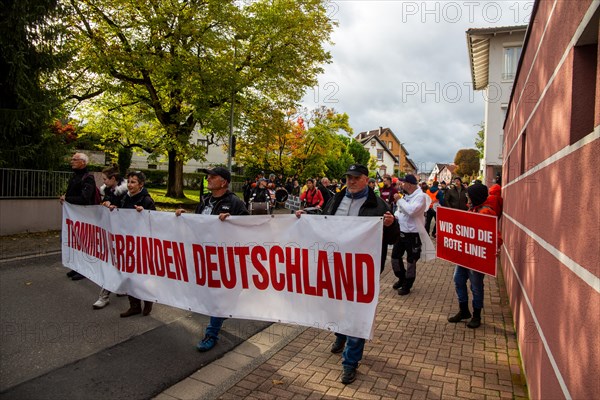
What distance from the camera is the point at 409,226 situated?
7.04 meters

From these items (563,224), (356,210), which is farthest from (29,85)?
(563,224)

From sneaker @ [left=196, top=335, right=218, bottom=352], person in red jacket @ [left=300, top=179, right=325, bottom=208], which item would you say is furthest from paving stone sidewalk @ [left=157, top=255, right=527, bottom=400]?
person in red jacket @ [left=300, top=179, right=325, bottom=208]

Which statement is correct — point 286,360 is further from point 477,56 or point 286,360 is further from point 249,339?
point 477,56

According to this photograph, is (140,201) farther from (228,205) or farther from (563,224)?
(563,224)

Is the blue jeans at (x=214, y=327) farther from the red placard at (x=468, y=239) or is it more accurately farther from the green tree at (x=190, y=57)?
the green tree at (x=190, y=57)

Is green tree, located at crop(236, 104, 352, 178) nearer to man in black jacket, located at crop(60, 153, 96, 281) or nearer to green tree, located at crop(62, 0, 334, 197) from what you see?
green tree, located at crop(62, 0, 334, 197)

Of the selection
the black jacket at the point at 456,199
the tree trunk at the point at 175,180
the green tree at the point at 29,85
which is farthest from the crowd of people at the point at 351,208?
the tree trunk at the point at 175,180

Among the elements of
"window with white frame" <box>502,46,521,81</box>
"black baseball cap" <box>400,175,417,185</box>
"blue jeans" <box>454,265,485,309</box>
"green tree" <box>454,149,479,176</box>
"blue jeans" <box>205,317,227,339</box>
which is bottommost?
"blue jeans" <box>205,317,227,339</box>

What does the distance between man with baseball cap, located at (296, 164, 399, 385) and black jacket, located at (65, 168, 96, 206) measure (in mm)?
3870

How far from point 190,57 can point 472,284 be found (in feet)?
47.7

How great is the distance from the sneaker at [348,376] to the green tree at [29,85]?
1144cm

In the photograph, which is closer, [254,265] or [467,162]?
[254,265]

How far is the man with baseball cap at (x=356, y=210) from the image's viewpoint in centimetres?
391

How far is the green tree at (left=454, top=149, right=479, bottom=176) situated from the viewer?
6886cm
